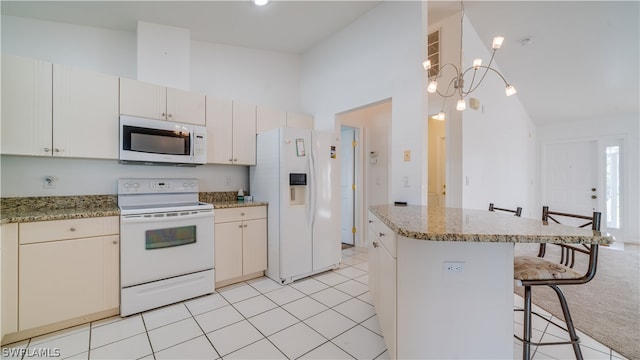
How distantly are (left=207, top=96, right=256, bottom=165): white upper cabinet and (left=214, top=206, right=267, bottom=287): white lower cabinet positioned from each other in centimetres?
65

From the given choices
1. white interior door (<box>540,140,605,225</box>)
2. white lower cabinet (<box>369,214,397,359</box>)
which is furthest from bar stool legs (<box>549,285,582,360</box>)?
white interior door (<box>540,140,605,225</box>)

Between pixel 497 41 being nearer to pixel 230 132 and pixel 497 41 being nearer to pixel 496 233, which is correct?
pixel 496 233

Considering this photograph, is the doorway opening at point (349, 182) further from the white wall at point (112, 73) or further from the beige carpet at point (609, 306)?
the beige carpet at point (609, 306)

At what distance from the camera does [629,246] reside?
4.67 meters

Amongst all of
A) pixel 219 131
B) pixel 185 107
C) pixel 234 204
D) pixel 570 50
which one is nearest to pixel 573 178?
pixel 570 50

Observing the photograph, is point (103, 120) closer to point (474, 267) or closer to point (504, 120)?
point (474, 267)

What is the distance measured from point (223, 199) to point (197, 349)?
1.83m

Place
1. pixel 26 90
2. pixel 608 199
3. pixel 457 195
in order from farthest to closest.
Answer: pixel 608 199, pixel 457 195, pixel 26 90

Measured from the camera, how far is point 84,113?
7.33 ft

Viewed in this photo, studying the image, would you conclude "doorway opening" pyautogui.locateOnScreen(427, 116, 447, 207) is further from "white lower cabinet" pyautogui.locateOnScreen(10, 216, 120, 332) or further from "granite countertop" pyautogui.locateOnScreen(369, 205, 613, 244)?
"white lower cabinet" pyautogui.locateOnScreen(10, 216, 120, 332)

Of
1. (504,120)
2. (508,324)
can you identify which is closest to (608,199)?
(504,120)

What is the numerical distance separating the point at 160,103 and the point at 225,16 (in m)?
1.24

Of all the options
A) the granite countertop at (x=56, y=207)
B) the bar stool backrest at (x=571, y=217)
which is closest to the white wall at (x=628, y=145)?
the bar stool backrest at (x=571, y=217)


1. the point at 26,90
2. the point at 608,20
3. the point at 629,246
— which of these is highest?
the point at 608,20
